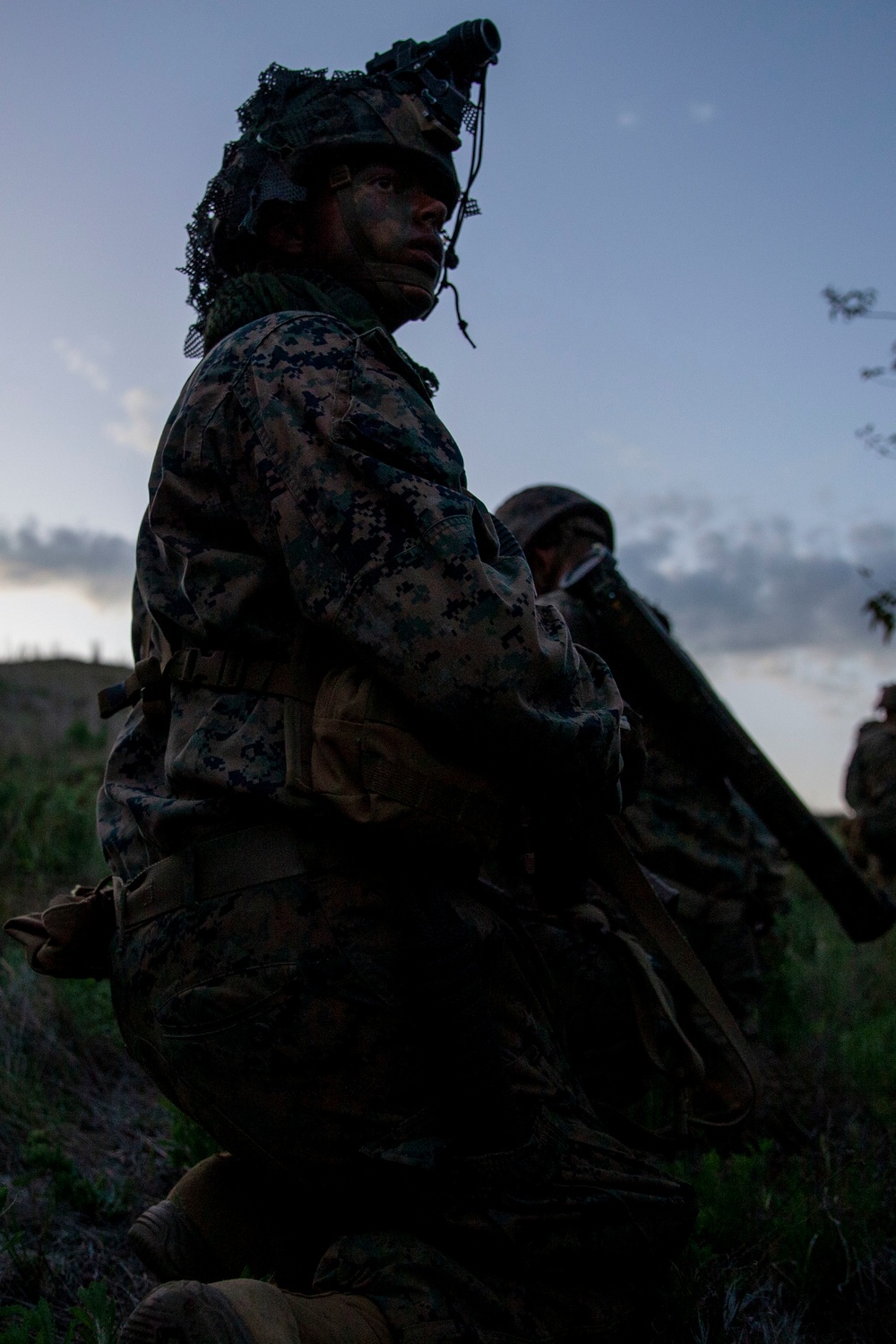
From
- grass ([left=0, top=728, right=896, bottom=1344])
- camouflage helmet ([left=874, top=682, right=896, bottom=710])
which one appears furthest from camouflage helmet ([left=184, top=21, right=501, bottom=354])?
camouflage helmet ([left=874, top=682, right=896, bottom=710])

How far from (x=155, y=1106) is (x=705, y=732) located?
2.50 meters

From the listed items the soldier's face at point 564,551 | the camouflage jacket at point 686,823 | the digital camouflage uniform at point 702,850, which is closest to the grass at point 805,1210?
the digital camouflage uniform at point 702,850

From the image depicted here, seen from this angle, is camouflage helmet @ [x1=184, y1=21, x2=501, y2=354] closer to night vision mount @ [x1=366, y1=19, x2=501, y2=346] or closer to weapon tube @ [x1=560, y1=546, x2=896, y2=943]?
night vision mount @ [x1=366, y1=19, x2=501, y2=346]

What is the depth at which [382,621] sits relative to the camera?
185 centimetres

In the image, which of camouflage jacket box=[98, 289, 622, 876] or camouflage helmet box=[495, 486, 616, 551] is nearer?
camouflage jacket box=[98, 289, 622, 876]

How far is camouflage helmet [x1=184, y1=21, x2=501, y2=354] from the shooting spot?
2611mm

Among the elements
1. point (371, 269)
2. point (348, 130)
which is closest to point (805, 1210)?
point (371, 269)

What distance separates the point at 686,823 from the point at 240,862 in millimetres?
3019

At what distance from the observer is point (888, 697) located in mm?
9555

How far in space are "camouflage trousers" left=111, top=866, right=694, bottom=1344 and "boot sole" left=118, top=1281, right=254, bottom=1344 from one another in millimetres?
321

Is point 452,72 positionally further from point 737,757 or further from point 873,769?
point 873,769

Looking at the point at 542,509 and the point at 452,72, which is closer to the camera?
the point at 452,72

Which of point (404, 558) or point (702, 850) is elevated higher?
point (404, 558)

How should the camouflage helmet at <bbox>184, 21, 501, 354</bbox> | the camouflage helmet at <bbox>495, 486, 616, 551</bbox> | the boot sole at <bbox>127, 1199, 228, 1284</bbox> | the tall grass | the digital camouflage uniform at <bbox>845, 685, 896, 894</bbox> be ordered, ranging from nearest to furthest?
the boot sole at <bbox>127, 1199, 228, 1284</bbox>, the camouflage helmet at <bbox>184, 21, 501, 354</bbox>, the camouflage helmet at <bbox>495, 486, 616, 551</bbox>, the tall grass, the digital camouflage uniform at <bbox>845, 685, 896, 894</bbox>
